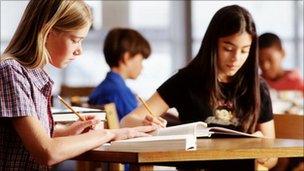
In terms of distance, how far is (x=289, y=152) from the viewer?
2.32 m

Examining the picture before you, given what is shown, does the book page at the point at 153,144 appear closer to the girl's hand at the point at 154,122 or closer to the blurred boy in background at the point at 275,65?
the girl's hand at the point at 154,122

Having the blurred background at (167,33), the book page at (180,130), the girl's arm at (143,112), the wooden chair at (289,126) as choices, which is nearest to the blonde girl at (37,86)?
the book page at (180,130)

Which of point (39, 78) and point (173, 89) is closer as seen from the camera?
point (39, 78)

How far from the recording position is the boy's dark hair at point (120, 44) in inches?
165

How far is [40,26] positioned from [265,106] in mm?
1215

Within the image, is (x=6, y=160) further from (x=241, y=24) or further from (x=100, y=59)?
(x=100, y=59)

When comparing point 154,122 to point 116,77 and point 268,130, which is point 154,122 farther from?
point 116,77

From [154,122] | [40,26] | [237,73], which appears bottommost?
[154,122]

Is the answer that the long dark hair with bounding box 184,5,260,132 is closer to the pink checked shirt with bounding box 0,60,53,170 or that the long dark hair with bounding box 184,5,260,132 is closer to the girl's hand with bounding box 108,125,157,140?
the girl's hand with bounding box 108,125,157,140

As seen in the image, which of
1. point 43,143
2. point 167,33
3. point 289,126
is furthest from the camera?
point 167,33

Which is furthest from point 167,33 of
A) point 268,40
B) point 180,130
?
point 180,130

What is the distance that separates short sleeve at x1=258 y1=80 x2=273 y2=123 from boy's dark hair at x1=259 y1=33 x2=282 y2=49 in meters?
1.62

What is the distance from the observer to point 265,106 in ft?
10.0

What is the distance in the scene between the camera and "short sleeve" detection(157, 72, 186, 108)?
10.0ft
